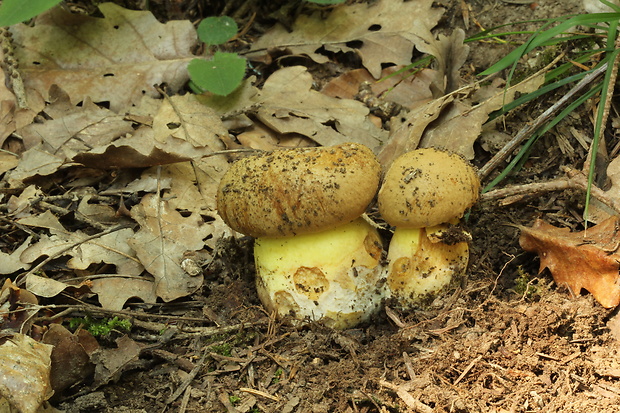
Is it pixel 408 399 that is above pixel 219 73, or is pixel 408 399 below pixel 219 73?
below

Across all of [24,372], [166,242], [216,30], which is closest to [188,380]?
[24,372]

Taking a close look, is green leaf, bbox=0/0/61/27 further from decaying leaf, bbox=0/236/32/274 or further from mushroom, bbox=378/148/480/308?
mushroom, bbox=378/148/480/308

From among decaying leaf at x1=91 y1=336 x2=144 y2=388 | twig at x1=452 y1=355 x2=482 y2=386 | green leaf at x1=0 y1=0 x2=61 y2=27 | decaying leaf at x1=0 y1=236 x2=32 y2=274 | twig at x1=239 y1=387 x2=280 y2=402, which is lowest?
twig at x1=239 y1=387 x2=280 y2=402

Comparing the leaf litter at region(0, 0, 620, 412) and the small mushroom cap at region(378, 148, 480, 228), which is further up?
the small mushroom cap at region(378, 148, 480, 228)

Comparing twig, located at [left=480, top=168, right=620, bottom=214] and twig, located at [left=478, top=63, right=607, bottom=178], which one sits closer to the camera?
twig, located at [left=480, top=168, right=620, bottom=214]

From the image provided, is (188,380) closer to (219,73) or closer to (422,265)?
(422,265)

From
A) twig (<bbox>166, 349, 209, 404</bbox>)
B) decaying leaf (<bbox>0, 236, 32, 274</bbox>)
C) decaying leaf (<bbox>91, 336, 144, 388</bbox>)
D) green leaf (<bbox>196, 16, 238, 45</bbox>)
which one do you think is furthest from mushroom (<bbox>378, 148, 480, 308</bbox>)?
green leaf (<bbox>196, 16, 238, 45</bbox>)

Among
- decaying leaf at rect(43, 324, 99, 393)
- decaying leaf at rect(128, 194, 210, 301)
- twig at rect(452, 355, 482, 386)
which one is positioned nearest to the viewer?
twig at rect(452, 355, 482, 386)

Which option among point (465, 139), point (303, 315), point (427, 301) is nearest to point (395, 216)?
point (427, 301)
